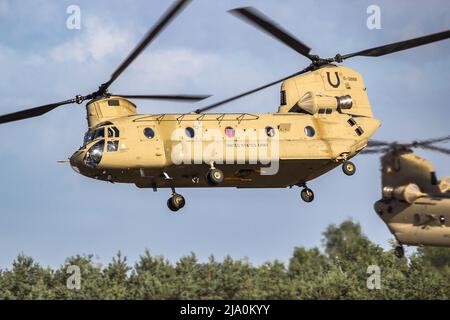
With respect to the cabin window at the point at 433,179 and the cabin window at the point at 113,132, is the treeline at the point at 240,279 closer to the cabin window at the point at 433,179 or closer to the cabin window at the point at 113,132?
the cabin window at the point at 433,179

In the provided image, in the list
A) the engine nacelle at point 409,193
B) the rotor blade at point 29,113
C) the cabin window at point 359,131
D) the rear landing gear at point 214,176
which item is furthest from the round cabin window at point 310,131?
the rotor blade at point 29,113

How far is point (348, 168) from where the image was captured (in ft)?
162

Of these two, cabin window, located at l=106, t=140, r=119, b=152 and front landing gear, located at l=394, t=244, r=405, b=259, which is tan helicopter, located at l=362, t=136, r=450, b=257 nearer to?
front landing gear, located at l=394, t=244, r=405, b=259

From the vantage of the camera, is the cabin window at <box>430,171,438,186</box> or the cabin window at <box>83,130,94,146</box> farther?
the cabin window at <box>430,171,438,186</box>

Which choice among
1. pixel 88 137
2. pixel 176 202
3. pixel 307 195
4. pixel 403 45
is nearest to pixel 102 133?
pixel 88 137

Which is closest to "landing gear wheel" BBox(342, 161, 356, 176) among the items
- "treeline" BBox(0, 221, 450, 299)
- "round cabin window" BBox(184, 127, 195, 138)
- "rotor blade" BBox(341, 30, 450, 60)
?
A: "rotor blade" BBox(341, 30, 450, 60)

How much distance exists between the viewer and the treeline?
8306cm

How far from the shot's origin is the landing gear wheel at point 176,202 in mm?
48531

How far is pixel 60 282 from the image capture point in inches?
3622

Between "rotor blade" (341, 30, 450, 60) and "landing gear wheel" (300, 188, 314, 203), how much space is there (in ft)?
21.3

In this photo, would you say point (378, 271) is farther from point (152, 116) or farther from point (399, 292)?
point (152, 116)

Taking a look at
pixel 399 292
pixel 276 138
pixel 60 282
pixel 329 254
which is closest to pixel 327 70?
pixel 276 138

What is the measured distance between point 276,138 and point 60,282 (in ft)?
156

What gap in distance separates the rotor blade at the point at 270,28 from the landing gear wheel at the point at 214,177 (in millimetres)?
6172
